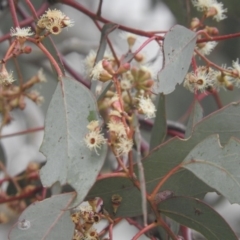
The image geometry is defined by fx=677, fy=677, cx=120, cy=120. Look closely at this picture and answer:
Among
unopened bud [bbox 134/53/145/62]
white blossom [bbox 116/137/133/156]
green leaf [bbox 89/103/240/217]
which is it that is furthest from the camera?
unopened bud [bbox 134/53/145/62]

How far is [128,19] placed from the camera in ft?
8.79

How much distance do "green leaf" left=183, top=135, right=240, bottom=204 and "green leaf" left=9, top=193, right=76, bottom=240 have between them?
176 mm

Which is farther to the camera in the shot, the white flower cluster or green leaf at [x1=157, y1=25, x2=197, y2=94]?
the white flower cluster

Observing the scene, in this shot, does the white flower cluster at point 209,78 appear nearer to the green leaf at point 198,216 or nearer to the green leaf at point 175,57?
the green leaf at point 175,57

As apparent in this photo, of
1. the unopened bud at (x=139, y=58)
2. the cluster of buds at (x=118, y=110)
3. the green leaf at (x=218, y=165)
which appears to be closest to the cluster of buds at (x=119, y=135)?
the cluster of buds at (x=118, y=110)

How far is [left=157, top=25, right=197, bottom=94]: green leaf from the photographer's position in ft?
3.21

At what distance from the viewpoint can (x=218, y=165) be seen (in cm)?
94

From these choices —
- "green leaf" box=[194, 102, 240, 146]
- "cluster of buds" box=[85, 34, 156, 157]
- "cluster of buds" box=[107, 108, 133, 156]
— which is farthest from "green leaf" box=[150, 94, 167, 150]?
"cluster of buds" box=[107, 108, 133, 156]

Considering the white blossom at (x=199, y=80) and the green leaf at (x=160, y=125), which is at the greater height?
the white blossom at (x=199, y=80)

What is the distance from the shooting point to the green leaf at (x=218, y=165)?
3.04ft

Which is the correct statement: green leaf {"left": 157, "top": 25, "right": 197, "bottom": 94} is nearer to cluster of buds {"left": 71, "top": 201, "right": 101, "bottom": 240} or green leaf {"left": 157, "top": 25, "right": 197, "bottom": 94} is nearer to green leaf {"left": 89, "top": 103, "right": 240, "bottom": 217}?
green leaf {"left": 89, "top": 103, "right": 240, "bottom": 217}

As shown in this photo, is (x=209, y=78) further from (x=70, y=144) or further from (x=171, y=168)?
(x=70, y=144)

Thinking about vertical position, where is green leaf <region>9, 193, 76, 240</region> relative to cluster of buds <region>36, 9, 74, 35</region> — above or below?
below

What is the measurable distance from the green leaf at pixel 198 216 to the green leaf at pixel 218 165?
0.07m
